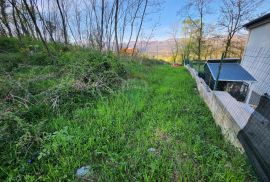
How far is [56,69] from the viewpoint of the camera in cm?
550

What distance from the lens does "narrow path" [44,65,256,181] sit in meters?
1.73

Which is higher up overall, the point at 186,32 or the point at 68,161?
the point at 186,32

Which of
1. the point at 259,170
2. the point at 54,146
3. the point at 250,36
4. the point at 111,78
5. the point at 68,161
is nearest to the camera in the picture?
the point at 259,170

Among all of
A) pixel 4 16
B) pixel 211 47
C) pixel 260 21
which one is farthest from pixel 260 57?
pixel 211 47

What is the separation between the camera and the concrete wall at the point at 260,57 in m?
4.34

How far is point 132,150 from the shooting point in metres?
2.11

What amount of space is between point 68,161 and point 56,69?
175 inches

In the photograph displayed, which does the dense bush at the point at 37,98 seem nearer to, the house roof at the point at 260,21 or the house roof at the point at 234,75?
the house roof at the point at 234,75

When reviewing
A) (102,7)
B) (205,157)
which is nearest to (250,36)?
(205,157)

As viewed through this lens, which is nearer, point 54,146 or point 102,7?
point 54,146

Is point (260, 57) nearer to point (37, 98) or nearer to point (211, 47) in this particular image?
point (37, 98)

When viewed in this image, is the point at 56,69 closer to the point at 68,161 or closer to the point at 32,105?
the point at 32,105

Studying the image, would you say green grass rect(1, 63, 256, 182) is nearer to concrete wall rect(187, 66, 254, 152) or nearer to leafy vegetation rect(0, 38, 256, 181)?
leafy vegetation rect(0, 38, 256, 181)

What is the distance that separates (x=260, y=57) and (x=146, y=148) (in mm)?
5116
